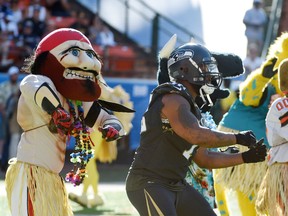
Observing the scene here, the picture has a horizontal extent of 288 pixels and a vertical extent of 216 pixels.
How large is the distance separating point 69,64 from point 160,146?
3.00 feet

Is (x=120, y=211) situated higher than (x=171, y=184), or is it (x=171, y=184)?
(x=171, y=184)

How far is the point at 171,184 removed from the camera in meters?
6.33

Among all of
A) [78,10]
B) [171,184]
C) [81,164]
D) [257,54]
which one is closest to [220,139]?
[171,184]

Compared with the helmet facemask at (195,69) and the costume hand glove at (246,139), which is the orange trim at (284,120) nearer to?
Result: the helmet facemask at (195,69)

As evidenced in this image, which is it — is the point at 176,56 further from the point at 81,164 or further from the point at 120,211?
the point at 120,211

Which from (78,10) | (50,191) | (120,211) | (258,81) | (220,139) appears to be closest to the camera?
(220,139)

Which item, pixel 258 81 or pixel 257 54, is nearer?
pixel 258 81

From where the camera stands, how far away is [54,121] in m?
6.34

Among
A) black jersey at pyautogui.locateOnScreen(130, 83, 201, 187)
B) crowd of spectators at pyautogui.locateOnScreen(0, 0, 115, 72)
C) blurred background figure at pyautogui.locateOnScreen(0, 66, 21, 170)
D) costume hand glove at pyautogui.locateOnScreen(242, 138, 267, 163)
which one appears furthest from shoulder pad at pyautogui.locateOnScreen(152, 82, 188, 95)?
crowd of spectators at pyautogui.locateOnScreen(0, 0, 115, 72)

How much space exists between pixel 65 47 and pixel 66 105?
40 cm

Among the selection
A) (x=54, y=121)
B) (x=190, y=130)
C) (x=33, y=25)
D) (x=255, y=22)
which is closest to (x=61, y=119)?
(x=54, y=121)

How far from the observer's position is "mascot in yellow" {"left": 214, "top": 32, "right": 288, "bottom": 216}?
8.47 meters

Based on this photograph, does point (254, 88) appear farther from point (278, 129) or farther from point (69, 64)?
point (69, 64)

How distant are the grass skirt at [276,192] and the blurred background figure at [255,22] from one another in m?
10.4
